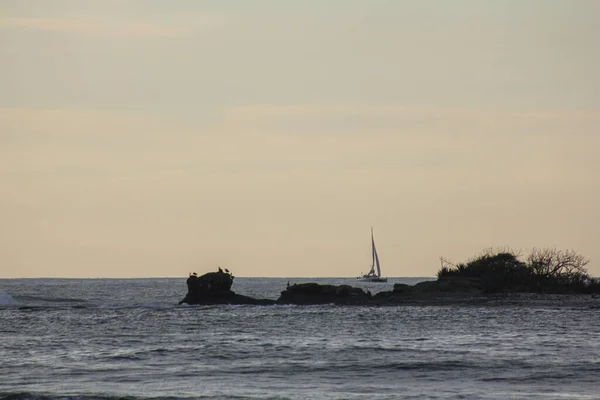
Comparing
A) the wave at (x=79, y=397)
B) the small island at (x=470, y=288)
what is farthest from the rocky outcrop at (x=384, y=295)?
the wave at (x=79, y=397)

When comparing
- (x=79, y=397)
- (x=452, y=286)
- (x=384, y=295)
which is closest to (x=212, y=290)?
(x=384, y=295)

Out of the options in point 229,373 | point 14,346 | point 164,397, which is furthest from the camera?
point 14,346

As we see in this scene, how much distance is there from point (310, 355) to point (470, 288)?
43.9 meters

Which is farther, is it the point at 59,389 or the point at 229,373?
the point at 229,373

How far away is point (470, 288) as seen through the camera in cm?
8638

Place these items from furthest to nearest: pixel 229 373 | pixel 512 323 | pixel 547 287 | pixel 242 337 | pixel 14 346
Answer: pixel 547 287, pixel 512 323, pixel 242 337, pixel 14 346, pixel 229 373

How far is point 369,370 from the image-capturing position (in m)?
39.9

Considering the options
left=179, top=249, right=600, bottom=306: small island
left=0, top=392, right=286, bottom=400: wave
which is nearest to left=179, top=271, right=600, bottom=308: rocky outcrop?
left=179, top=249, right=600, bottom=306: small island

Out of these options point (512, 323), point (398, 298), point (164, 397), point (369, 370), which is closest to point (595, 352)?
point (369, 370)

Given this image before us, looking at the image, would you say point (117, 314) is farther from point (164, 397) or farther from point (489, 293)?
point (164, 397)

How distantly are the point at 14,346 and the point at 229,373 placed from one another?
15.0 meters

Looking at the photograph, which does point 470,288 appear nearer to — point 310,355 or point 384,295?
point 384,295

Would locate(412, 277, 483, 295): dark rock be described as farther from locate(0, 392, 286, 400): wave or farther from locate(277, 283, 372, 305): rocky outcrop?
locate(0, 392, 286, 400): wave

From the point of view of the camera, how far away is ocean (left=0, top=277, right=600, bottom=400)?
114ft
